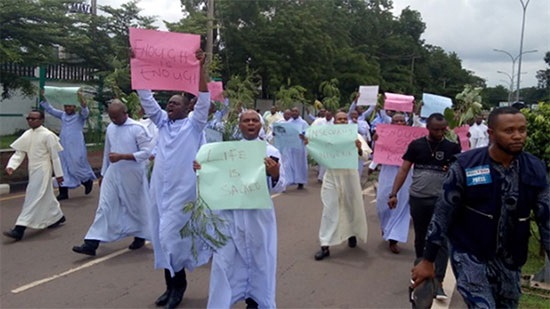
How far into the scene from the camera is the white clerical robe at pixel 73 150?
33.9 feet

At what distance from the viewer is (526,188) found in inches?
123

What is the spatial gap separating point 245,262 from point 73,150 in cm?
722

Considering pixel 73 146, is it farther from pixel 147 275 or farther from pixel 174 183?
pixel 174 183

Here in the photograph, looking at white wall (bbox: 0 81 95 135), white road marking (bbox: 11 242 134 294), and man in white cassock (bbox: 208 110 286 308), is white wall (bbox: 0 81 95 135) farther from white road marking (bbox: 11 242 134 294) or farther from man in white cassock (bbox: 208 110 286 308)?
man in white cassock (bbox: 208 110 286 308)

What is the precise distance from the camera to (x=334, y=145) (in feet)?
22.4

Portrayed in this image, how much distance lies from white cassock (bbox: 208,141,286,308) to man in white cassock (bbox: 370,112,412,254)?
2.93 m

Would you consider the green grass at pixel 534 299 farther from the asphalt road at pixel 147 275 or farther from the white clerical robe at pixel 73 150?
the white clerical robe at pixel 73 150

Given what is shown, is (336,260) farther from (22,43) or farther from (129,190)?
(22,43)

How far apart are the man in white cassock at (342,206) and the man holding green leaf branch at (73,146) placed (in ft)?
17.7

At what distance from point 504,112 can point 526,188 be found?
435 mm

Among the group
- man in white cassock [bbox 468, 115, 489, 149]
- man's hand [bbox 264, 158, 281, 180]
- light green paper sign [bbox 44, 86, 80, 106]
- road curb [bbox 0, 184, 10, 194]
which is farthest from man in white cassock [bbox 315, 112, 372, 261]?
man in white cassock [bbox 468, 115, 489, 149]

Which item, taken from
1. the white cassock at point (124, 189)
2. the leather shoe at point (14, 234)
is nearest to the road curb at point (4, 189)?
the leather shoe at point (14, 234)

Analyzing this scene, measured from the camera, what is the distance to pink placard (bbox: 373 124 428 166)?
23.0ft

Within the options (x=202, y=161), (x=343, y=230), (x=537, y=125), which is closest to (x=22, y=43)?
(x=343, y=230)
